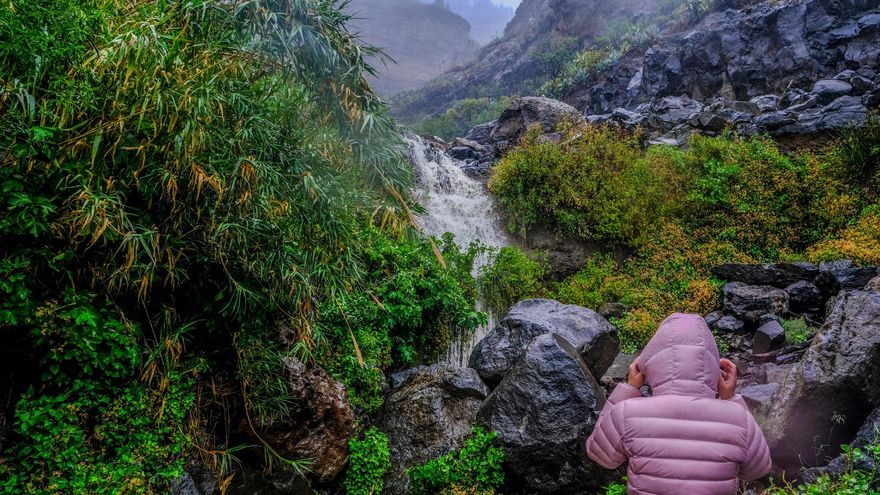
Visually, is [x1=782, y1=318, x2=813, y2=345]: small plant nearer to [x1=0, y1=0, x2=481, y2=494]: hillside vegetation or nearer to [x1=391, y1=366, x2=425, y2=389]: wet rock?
[x1=391, y1=366, x2=425, y2=389]: wet rock

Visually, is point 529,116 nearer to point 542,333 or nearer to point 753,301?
point 753,301

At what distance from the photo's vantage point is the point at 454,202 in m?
12.1

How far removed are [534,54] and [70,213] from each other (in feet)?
125

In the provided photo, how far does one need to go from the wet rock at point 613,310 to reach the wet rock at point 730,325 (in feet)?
5.42

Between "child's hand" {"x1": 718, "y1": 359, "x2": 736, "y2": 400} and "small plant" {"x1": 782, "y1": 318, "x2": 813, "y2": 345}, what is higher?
"small plant" {"x1": 782, "y1": 318, "x2": 813, "y2": 345}

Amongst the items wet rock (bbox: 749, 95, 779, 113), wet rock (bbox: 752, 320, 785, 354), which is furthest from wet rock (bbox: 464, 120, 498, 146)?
wet rock (bbox: 752, 320, 785, 354)

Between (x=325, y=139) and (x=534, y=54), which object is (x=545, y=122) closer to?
(x=325, y=139)

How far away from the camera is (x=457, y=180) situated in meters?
13.4

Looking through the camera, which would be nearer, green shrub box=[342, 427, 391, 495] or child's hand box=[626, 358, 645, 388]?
child's hand box=[626, 358, 645, 388]

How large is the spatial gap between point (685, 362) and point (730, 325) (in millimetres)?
5253

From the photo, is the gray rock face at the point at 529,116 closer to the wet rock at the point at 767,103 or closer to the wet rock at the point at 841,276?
the wet rock at the point at 767,103

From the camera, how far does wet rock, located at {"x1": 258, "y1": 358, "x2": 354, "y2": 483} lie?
4418mm

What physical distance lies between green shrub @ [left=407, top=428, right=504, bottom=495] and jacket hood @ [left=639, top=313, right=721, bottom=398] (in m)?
2.86

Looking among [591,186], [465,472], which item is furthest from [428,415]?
[591,186]
